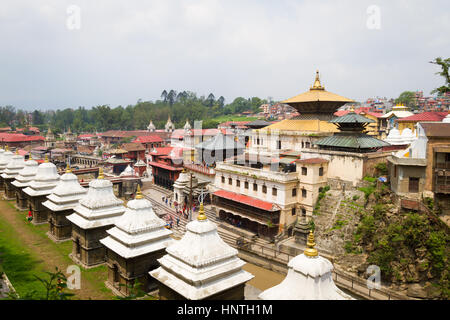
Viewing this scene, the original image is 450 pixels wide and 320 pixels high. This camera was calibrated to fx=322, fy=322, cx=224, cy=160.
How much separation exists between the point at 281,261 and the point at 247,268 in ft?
9.95

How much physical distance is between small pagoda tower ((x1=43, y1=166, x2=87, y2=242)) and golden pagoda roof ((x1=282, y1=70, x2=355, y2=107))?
27045mm

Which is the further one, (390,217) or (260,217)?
(260,217)

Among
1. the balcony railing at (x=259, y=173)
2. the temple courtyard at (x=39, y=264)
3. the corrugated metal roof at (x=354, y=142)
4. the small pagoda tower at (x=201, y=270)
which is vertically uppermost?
the corrugated metal roof at (x=354, y=142)

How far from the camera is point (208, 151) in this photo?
148ft

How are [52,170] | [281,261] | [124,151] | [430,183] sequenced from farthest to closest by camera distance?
[124,151]
[52,170]
[281,261]
[430,183]

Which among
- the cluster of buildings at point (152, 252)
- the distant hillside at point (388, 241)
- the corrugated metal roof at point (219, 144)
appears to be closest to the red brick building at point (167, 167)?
the corrugated metal roof at point (219, 144)

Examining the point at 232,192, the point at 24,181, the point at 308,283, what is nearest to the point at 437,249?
the point at 308,283

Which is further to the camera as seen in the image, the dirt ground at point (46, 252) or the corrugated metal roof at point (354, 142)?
the corrugated metal roof at point (354, 142)

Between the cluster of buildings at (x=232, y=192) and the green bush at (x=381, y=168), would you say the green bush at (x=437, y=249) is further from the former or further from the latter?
the green bush at (x=381, y=168)

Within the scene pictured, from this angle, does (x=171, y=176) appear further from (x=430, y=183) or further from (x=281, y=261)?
(x=430, y=183)

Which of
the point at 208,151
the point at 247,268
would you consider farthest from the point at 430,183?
the point at 208,151

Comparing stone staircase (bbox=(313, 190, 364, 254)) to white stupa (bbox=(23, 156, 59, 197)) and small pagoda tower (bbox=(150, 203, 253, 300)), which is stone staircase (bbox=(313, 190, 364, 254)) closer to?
small pagoda tower (bbox=(150, 203, 253, 300))

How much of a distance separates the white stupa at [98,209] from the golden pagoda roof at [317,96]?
26.1m

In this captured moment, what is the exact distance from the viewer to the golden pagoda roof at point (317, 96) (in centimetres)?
3828
